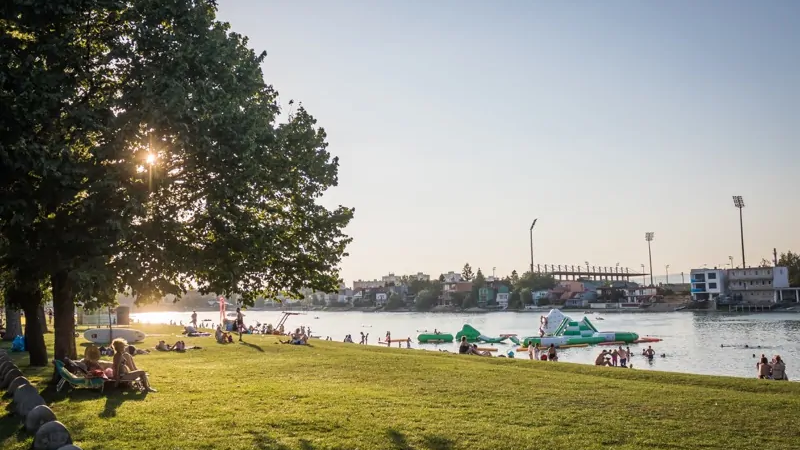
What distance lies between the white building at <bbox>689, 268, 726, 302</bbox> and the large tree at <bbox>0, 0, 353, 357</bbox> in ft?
536

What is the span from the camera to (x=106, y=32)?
59.2 ft

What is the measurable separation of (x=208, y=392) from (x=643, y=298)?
192660 mm

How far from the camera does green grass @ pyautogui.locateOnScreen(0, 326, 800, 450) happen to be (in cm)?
1221

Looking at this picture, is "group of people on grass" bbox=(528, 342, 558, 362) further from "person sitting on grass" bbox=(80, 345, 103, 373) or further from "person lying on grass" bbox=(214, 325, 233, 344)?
"person sitting on grass" bbox=(80, 345, 103, 373)

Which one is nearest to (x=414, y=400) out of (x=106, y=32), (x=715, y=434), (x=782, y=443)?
(x=715, y=434)

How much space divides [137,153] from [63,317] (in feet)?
26.1

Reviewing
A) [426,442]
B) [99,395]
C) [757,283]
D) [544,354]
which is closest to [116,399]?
[99,395]

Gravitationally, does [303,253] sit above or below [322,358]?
above

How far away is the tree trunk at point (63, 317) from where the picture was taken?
2080cm

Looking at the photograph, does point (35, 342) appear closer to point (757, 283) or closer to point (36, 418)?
point (36, 418)

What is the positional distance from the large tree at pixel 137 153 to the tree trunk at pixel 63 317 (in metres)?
0.07

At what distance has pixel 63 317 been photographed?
21.7 m

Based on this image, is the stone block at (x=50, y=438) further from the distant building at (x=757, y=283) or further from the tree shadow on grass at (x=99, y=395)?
the distant building at (x=757, y=283)

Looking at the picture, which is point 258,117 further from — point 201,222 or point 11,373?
point 11,373
